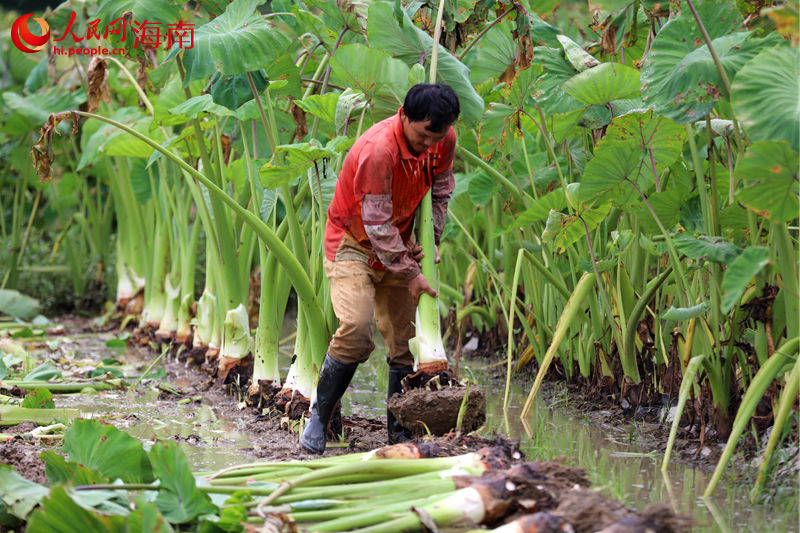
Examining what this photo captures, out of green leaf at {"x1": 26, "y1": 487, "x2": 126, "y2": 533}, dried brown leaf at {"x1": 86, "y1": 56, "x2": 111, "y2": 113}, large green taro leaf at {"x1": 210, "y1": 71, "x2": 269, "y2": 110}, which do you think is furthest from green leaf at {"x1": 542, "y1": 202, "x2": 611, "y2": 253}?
dried brown leaf at {"x1": 86, "y1": 56, "x2": 111, "y2": 113}

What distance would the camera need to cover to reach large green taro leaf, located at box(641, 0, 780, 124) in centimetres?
260

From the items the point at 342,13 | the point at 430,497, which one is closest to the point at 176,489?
the point at 430,497

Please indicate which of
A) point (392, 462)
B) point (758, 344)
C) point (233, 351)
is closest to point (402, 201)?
point (392, 462)

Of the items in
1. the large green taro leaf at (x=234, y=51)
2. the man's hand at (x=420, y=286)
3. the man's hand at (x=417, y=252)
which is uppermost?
the large green taro leaf at (x=234, y=51)

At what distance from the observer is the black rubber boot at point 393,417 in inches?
122

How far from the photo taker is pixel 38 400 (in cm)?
343

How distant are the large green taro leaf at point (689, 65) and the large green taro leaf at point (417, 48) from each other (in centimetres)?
74

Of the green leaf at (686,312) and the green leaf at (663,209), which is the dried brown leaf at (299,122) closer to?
the green leaf at (663,209)

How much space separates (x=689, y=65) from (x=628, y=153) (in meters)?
0.47

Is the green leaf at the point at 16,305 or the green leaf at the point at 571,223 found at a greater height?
the green leaf at the point at 571,223

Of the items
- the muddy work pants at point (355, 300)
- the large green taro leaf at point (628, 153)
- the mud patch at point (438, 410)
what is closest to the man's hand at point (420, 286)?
the muddy work pants at point (355, 300)

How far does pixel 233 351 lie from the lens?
4211 millimetres

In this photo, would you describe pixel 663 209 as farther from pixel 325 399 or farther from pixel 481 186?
pixel 325 399

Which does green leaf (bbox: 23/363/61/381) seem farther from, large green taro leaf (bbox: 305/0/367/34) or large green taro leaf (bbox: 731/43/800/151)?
large green taro leaf (bbox: 731/43/800/151)
